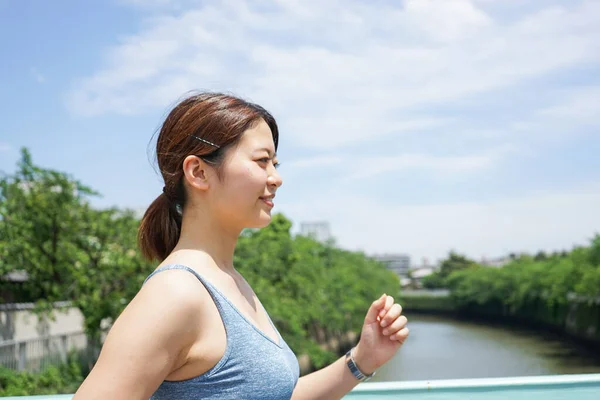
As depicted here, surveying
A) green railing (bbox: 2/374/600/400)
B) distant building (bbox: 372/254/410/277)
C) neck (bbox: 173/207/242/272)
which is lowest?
distant building (bbox: 372/254/410/277)

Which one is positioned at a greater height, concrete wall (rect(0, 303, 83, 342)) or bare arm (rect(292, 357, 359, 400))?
bare arm (rect(292, 357, 359, 400))

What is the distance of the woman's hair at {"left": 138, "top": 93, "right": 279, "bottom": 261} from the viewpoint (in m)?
1.23

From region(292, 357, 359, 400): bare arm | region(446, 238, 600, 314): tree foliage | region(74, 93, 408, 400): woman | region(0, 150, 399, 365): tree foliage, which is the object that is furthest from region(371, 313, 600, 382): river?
region(74, 93, 408, 400): woman

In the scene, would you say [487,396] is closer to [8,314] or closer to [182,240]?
[182,240]

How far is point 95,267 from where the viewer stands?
40.3ft

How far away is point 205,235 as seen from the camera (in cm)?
126

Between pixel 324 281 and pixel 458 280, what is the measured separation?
1541 inches

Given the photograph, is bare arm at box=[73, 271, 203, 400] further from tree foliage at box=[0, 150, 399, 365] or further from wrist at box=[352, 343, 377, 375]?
tree foliage at box=[0, 150, 399, 365]

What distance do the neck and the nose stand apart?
0.35ft

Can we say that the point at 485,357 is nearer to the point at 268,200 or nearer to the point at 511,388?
the point at 511,388

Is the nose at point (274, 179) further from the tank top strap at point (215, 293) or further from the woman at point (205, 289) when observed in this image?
the tank top strap at point (215, 293)

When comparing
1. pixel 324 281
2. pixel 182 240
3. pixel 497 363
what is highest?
pixel 182 240

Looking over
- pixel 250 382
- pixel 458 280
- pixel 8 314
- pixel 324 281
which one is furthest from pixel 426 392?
pixel 458 280

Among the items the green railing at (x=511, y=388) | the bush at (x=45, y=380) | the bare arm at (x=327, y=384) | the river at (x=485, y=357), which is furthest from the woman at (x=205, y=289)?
the river at (x=485, y=357)
